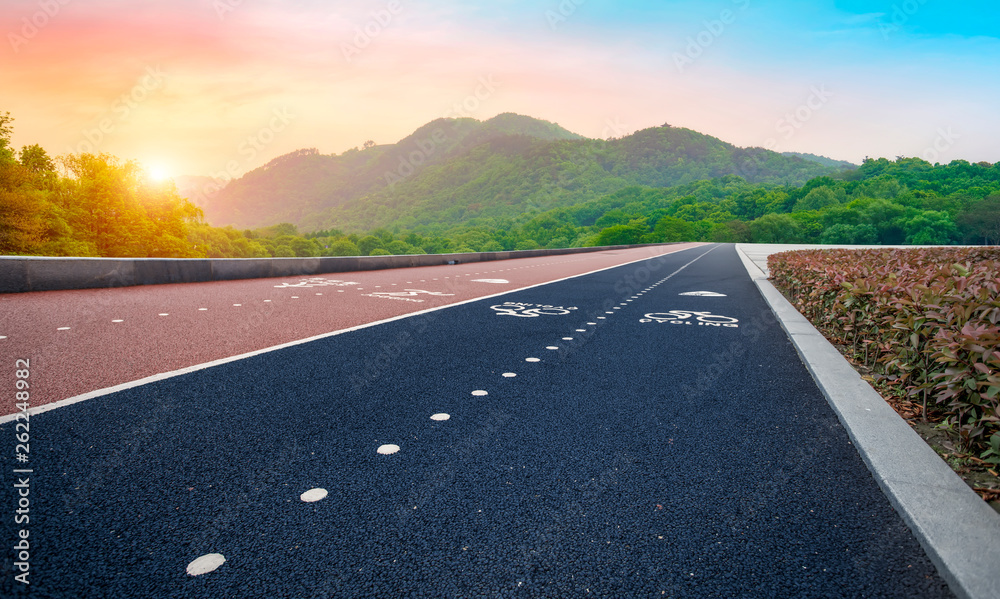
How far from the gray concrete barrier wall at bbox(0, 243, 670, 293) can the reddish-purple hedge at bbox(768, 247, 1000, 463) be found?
41.8ft

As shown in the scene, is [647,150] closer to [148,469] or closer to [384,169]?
[384,169]

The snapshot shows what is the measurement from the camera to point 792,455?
2867 mm

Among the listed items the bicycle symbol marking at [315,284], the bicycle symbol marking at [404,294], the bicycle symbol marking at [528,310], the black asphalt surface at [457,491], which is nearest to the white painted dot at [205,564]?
the black asphalt surface at [457,491]

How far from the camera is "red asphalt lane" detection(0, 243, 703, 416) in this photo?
4312 mm

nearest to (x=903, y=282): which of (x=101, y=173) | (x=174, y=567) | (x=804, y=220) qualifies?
(x=174, y=567)

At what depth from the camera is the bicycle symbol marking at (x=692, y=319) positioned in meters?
7.45

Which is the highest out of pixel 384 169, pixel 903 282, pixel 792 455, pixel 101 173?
pixel 384 169

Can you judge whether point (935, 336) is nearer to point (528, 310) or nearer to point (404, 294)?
point (528, 310)

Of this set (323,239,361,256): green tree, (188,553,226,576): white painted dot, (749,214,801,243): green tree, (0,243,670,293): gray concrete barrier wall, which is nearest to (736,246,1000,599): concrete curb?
(188,553,226,576): white painted dot

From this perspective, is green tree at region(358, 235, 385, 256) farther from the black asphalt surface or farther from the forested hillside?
the black asphalt surface

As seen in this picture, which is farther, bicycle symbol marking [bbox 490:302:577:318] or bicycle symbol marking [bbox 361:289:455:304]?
bicycle symbol marking [bbox 361:289:455:304]

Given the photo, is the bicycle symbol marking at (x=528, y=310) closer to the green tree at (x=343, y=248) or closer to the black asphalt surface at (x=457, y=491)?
the black asphalt surface at (x=457, y=491)

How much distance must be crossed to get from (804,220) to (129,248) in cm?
13221

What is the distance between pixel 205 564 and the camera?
1.83 m
